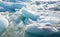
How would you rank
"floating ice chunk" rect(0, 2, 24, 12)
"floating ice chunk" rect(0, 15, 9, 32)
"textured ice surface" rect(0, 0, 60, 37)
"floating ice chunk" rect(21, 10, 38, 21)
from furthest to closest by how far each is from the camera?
"floating ice chunk" rect(0, 2, 24, 12)
"floating ice chunk" rect(21, 10, 38, 21)
"floating ice chunk" rect(0, 15, 9, 32)
"textured ice surface" rect(0, 0, 60, 37)

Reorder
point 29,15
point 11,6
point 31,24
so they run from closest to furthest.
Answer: point 31,24, point 29,15, point 11,6

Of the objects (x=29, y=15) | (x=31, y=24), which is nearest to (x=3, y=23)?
(x=31, y=24)

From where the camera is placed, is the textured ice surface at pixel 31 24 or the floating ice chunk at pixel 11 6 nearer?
the textured ice surface at pixel 31 24

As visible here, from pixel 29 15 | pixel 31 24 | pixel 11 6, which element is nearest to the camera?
pixel 31 24

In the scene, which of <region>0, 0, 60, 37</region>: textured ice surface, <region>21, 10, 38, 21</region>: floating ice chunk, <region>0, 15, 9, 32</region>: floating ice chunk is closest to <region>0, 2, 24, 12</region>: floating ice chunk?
<region>0, 0, 60, 37</region>: textured ice surface

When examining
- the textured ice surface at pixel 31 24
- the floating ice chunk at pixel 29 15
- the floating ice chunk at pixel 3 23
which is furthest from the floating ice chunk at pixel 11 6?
the floating ice chunk at pixel 3 23

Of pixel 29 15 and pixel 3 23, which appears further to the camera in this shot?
pixel 29 15

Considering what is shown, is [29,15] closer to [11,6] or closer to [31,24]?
[31,24]

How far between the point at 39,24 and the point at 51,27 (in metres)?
0.11

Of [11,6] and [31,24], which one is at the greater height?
[11,6]

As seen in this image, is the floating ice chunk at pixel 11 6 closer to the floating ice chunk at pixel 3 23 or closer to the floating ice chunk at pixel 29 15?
the floating ice chunk at pixel 29 15

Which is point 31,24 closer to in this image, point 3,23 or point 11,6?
point 3,23

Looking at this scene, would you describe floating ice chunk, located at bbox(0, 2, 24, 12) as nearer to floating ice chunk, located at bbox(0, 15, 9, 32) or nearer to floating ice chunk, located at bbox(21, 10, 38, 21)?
floating ice chunk, located at bbox(21, 10, 38, 21)

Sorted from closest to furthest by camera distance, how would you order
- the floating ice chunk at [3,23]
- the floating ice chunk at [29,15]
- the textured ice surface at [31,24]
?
the textured ice surface at [31,24], the floating ice chunk at [3,23], the floating ice chunk at [29,15]
